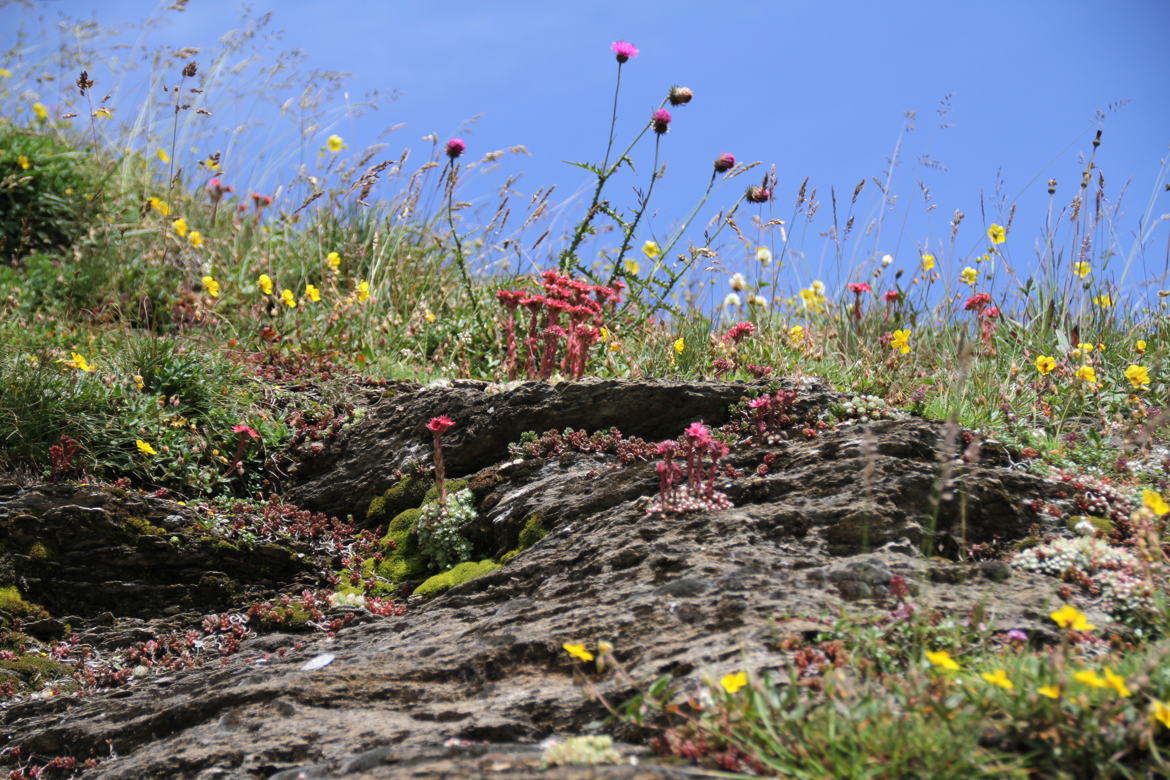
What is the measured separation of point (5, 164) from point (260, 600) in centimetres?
733

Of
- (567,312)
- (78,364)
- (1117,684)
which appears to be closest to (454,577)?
(567,312)

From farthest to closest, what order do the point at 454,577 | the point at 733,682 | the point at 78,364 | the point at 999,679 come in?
the point at 78,364 → the point at 454,577 → the point at 733,682 → the point at 999,679

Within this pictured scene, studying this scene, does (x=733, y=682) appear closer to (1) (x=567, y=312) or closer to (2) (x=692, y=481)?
(2) (x=692, y=481)

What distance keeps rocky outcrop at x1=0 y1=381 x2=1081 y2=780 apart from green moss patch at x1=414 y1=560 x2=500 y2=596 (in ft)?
0.49

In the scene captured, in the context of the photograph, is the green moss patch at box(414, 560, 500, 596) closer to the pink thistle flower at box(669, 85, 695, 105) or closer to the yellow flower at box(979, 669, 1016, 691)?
the yellow flower at box(979, 669, 1016, 691)

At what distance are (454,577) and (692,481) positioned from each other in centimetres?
119

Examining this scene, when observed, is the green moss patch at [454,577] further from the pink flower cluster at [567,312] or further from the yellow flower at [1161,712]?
the yellow flower at [1161,712]

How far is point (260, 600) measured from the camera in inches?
179

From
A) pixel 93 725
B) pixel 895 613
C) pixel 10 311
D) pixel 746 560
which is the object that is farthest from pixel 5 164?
pixel 895 613

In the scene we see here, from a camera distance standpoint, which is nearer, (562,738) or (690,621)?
(562,738)

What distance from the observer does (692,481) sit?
3.73 m

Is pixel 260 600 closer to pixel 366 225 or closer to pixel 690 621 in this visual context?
pixel 690 621

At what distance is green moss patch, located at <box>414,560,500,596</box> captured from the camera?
413 cm

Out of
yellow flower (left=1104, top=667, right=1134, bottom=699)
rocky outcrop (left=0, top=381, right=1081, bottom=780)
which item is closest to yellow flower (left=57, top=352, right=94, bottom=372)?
rocky outcrop (left=0, top=381, right=1081, bottom=780)
